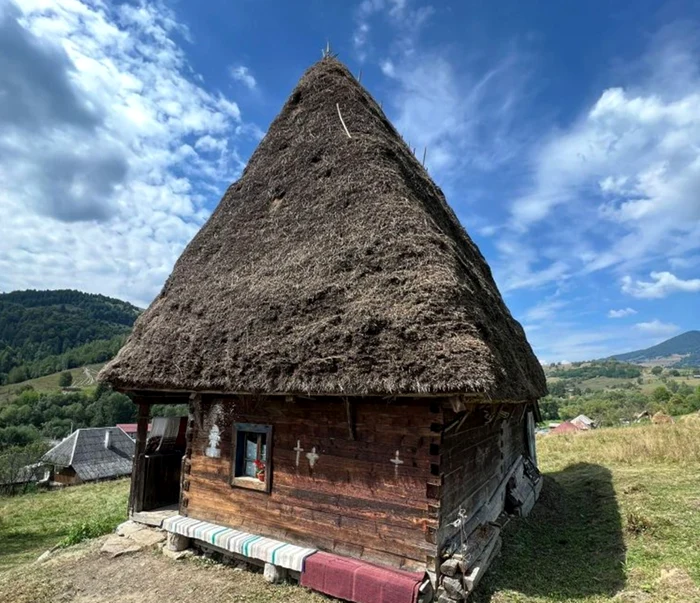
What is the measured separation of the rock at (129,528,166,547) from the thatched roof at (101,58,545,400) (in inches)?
109

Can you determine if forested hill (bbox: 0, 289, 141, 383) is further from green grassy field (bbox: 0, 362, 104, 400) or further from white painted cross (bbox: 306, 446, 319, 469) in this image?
white painted cross (bbox: 306, 446, 319, 469)

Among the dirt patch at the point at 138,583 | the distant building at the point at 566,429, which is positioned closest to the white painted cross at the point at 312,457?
the dirt patch at the point at 138,583

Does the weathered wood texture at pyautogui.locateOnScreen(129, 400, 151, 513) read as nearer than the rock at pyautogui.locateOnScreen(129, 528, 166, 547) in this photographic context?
No

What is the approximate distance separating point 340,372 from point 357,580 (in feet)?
7.98

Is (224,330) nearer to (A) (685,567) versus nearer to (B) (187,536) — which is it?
(B) (187,536)

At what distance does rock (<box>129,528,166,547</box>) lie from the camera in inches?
297

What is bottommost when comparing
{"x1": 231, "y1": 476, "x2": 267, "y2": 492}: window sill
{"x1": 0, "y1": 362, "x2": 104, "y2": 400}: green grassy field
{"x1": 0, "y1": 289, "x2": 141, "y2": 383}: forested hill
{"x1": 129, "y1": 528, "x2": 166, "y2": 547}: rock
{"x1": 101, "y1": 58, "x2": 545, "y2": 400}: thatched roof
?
{"x1": 129, "y1": 528, "x2": 166, "y2": 547}: rock

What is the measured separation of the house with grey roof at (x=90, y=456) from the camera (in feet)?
105

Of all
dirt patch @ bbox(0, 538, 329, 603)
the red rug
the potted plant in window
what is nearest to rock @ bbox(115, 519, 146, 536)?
dirt patch @ bbox(0, 538, 329, 603)

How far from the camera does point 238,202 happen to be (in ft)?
31.2

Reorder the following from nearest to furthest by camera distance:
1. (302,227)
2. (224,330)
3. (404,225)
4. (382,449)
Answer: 1. (382,449)
2. (404,225)
3. (224,330)
4. (302,227)

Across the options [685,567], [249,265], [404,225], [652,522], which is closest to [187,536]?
[249,265]

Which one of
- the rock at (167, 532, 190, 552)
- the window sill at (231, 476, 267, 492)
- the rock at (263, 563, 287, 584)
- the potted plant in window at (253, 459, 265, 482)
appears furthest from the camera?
the rock at (167, 532, 190, 552)

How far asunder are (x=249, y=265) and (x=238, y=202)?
2363mm
